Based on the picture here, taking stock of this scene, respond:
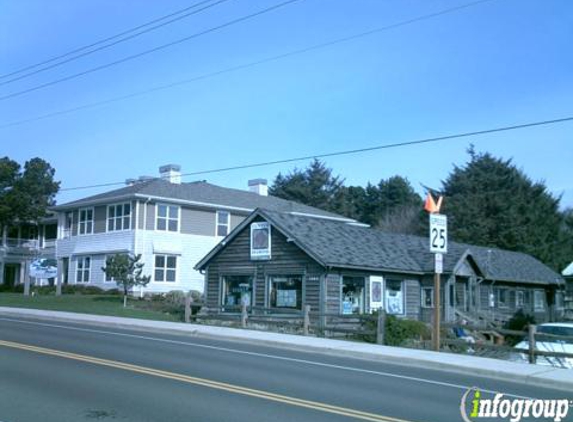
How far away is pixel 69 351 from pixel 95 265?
30193 mm

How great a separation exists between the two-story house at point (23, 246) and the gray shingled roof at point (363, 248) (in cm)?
2667

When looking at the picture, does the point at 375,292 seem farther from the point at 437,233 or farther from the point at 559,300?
the point at 559,300

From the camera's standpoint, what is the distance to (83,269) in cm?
4525

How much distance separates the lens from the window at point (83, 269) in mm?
44875

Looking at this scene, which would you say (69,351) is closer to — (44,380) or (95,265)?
(44,380)

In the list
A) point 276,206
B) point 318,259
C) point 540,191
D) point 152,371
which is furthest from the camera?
point 540,191

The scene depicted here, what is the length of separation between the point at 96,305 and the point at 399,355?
67.9 ft

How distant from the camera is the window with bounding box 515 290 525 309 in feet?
140

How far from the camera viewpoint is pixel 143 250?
136ft

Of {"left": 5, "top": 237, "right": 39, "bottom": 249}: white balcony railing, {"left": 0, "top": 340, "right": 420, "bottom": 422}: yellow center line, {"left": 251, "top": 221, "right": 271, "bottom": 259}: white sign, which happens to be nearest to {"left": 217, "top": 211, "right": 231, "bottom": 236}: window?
{"left": 251, "top": 221, "right": 271, "bottom": 259}: white sign

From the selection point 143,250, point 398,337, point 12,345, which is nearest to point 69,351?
point 12,345

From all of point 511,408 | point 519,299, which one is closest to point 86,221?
point 519,299

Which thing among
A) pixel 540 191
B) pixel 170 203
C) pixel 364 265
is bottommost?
pixel 364 265

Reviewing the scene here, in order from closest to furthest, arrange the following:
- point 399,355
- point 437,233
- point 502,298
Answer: point 399,355 < point 437,233 < point 502,298
